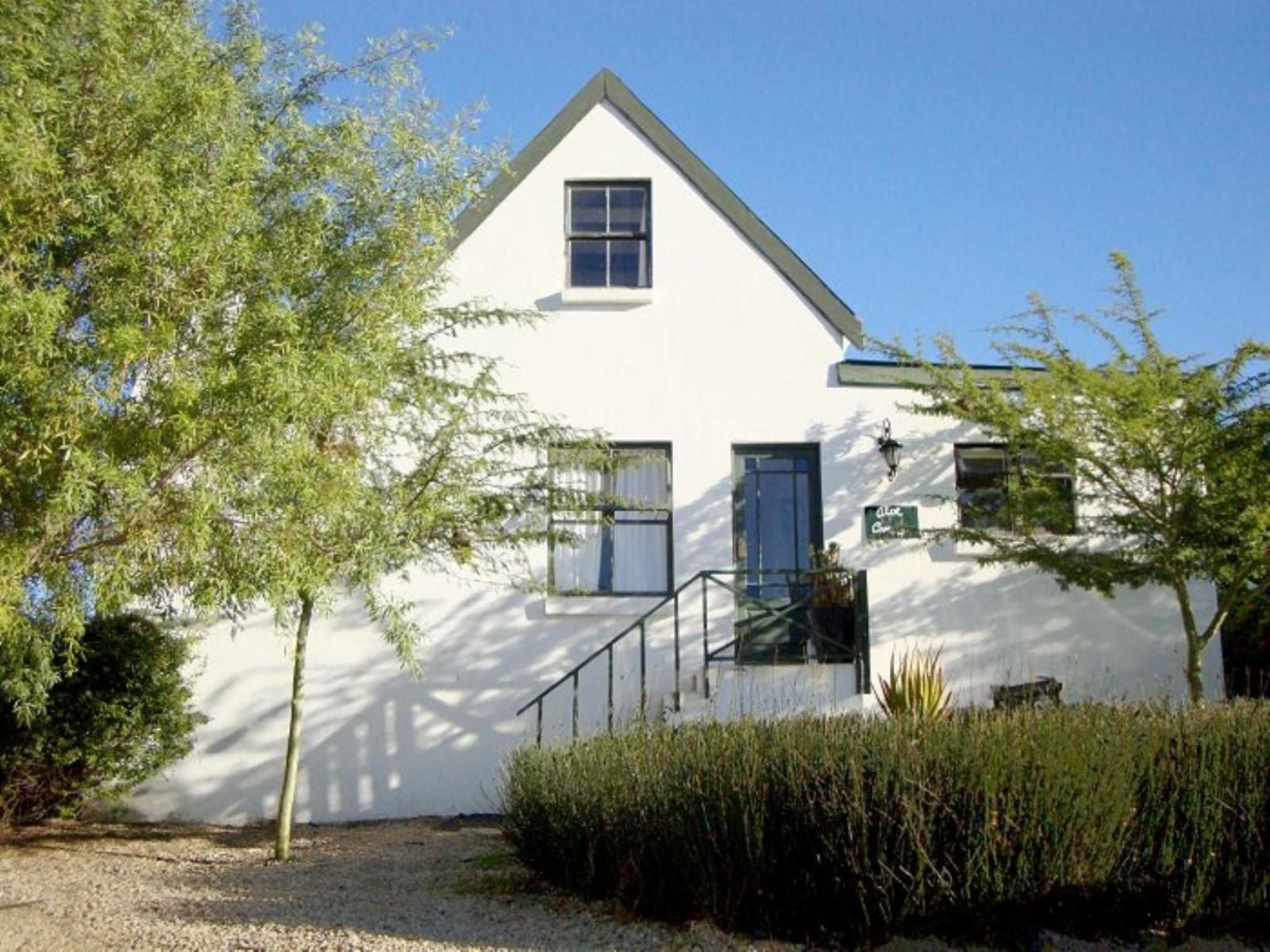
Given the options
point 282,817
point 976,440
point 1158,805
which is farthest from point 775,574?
point 1158,805

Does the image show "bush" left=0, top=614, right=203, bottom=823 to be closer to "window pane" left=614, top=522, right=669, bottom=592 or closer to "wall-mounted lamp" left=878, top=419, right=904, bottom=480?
"window pane" left=614, top=522, right=669, bottom=592

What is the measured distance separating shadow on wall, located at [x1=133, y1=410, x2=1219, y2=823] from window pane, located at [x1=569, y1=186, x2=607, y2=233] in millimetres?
2801

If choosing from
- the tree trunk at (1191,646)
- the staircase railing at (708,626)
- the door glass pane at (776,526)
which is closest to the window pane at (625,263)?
the door glass pane at (776,526)

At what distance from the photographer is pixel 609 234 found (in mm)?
13203

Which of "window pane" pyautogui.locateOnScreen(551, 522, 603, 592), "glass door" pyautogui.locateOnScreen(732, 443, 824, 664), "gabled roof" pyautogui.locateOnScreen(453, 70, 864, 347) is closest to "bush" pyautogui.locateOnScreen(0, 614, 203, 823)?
"window pane" pyautogui.locateOnScreen(551, 522, 603, 592)

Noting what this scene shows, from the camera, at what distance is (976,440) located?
42.4ft

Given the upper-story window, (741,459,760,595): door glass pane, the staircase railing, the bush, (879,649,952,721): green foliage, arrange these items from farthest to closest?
1. the upper-story window
2. (741,459,760,595): door glass pane
3. the staircase railing
4. (879,649,952,721): green foliage
5. the bush

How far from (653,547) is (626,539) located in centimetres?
28

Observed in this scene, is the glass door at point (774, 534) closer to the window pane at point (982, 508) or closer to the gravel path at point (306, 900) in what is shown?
the window pane at point (982, 508)

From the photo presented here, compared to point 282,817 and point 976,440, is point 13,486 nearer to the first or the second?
point 282,817

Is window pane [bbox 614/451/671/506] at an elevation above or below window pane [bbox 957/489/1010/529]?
above

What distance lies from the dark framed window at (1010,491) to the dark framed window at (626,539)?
9.42 feet

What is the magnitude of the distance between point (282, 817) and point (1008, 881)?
19.2 ft

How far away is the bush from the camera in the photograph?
10.9 meters
